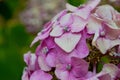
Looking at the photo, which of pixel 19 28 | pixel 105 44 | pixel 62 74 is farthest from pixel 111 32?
pixel 19 28

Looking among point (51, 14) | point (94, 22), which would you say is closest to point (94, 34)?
point (94, 22)

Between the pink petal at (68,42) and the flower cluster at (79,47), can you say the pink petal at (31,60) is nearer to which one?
the flower cluster at (79,47)

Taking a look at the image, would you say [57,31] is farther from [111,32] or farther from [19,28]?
[19,28]

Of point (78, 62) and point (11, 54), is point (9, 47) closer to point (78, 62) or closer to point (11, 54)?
point (11, 54)

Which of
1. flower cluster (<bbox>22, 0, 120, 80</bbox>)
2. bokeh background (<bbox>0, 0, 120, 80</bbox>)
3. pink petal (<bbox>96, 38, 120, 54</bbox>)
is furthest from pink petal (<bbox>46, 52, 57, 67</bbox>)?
bokeh background (<bbox>0, 0, 120, 80</bbox>)

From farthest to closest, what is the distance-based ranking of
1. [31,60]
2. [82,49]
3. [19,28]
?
1. [19,28]
2. [31,60]
3. [82,49]

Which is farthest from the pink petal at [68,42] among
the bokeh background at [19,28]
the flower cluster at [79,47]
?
the bokeh background at [19,28]
